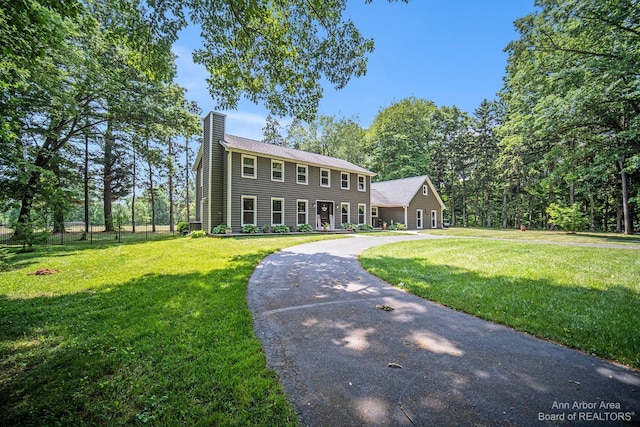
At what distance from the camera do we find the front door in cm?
2030

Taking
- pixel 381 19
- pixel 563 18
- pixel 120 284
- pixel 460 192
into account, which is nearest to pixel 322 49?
pixel 381 19

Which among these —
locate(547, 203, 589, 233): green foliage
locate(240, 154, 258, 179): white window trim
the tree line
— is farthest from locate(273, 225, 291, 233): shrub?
locate(547, 203, 589, 233): green foliage

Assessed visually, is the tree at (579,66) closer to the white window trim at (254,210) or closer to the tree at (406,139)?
the white window trim at (254,210)

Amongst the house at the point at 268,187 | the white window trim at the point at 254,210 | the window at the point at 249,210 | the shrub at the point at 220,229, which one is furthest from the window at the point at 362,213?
the shrub at the point at 220,229

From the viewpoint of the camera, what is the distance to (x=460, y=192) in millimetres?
36438

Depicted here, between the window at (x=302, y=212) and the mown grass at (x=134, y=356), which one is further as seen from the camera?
the window at (x=302, y=212)

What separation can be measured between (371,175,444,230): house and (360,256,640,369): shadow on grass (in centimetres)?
1901

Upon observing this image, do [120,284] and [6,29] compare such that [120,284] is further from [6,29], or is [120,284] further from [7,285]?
[6,29]

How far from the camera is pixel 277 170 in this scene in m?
17.5

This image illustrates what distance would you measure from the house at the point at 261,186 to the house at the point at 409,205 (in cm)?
613

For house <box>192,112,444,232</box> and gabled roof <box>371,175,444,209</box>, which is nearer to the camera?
house <box>192,112,444,232</box>

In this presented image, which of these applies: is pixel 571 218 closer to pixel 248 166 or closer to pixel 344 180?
pixel 344 180

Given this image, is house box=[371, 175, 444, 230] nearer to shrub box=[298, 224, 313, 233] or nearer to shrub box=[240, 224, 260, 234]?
shrub box=[298, 224, 313, 233]

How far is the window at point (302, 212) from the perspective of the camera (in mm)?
18531
